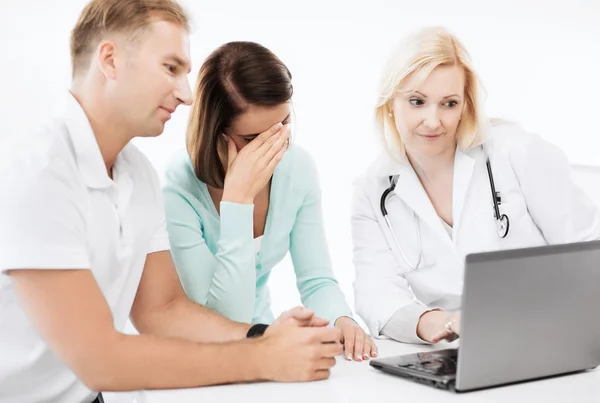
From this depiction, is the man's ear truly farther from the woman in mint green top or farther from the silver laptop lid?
the silver laptop lid

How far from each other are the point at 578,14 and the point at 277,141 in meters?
2.22

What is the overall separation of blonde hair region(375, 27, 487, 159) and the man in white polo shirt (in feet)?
2.11

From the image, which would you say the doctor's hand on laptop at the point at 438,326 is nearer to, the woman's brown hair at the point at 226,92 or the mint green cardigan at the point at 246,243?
the mint green cardigan at the point at 246,243

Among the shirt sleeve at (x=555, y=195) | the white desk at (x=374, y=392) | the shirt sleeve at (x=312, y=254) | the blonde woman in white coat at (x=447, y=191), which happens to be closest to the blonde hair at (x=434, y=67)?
the blonde woman in white coat at (x=447, y=191)

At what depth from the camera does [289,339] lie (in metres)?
1.38

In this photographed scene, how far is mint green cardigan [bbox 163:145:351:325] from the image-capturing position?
199 centimetres

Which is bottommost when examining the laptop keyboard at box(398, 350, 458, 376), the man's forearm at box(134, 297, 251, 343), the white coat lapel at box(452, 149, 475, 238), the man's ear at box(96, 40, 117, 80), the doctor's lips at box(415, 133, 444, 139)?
the man's forearm at box(134, 297, 251, 343)

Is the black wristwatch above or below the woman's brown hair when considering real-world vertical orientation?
below

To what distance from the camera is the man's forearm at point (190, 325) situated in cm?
165

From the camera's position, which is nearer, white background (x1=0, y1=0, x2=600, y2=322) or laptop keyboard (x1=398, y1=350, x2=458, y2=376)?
laptop keyboard (x1=398, y1=350, x2=458, y2=376)

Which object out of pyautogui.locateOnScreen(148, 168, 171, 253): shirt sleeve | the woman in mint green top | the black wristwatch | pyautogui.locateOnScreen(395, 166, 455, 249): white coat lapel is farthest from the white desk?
pyautogui.locateOnScreen(395, 166, 455, 249): white coat lapel

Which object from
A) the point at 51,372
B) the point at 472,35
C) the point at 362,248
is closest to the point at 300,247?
the point at 362,248

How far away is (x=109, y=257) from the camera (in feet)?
5.12

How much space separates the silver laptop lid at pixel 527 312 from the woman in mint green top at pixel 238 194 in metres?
0.61
